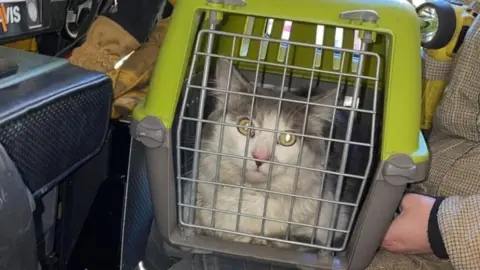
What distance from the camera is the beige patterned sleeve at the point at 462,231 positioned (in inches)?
34.8

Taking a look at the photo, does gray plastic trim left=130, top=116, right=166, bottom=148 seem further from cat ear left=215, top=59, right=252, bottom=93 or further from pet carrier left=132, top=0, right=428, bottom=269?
cat ear left=215, top=59, right=252, bottom=93

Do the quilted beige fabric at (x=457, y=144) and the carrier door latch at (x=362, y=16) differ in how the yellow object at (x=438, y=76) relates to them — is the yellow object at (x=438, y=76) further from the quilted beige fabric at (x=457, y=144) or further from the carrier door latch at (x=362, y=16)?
the carrier door latch at (x=362, y=16)

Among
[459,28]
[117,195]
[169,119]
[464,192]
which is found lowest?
[117,195]

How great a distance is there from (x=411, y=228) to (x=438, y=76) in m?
0.39

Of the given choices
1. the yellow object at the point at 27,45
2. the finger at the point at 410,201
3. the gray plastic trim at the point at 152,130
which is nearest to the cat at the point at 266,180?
the finger at the point at 410,201

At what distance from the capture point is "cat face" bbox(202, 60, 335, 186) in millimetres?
1015

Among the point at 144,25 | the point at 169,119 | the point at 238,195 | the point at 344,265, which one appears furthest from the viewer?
the point at 144,25

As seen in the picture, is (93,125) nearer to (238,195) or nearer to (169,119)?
(169,119)

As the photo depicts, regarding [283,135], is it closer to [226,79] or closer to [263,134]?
[263,134]

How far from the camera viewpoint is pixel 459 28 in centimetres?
114

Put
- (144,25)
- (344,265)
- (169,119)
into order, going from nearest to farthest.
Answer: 1. (169,119)
2. (344,265)
3. (144,25)

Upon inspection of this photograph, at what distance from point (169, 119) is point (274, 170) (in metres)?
0.28

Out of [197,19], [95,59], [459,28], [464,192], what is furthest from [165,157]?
[459,28]

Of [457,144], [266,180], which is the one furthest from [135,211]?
[457,144]
